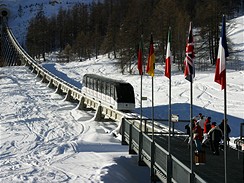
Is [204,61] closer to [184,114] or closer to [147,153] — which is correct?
[184,114]

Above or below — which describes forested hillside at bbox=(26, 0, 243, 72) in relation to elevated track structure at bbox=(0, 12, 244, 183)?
above

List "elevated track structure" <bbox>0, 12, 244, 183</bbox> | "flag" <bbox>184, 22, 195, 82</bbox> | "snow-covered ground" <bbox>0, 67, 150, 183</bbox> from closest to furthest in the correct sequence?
"elevated track structure" <bbox>0, 12, 244, 183</bbox> < "flag" <bbox>184, 22, 195, 82</bbox> < "snow-covered ground" <bbox>0, 67, 150, 183</bbox>

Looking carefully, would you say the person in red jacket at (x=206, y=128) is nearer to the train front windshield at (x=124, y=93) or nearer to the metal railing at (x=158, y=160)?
the metal railing at (x=158, y=160)

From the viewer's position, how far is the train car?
31.0 metres

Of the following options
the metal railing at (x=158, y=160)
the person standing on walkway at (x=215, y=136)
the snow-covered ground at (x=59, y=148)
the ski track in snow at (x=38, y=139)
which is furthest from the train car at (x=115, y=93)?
the person standing on walkway at (x=215, y=136)

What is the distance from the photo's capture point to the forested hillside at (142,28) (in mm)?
51719

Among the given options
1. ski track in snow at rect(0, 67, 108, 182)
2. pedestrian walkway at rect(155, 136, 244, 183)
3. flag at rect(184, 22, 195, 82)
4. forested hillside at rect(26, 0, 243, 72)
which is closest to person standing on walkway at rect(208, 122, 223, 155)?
pedestrian walkway at rect(155, 136, 244, 183)

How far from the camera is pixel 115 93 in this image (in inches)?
1234

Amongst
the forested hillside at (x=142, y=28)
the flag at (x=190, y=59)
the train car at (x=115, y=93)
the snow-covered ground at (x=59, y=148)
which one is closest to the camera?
the flag at (x=190, y=59)

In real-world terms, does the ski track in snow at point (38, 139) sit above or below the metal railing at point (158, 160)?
below

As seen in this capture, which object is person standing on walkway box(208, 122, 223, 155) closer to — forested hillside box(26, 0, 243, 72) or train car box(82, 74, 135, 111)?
train car box(82, 74, 135, 111)

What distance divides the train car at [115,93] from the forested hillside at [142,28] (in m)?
17.0

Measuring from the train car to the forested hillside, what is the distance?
670 inches

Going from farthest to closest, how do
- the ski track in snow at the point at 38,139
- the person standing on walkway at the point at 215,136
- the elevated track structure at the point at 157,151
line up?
the ski track in snow at the point at 38,139
the person standing on walkway at the point at 215,136
the elevated track structure at the point at 157,151
